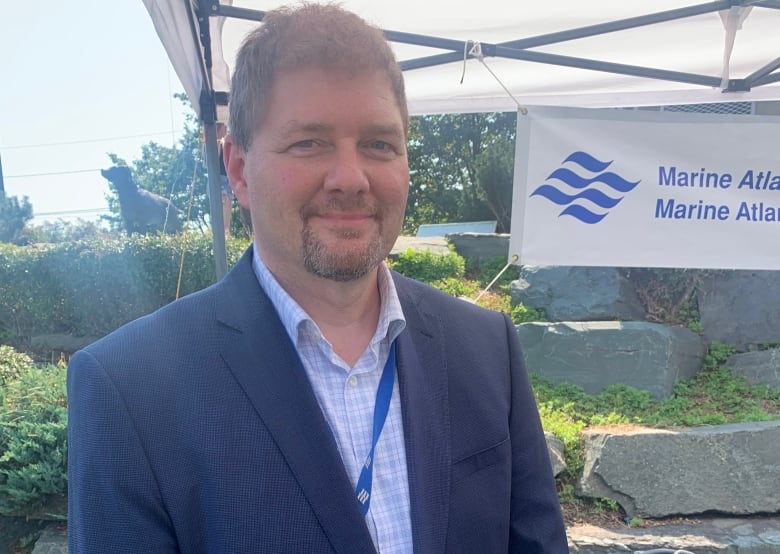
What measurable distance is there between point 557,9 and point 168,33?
76.0 inches

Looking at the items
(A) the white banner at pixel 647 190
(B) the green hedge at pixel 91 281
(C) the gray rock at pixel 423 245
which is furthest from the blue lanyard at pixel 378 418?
(C) the gray rock at pixel 423 245

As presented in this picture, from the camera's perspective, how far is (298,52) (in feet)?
4.11

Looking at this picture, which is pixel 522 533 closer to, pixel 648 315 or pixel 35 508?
pixel 35 508

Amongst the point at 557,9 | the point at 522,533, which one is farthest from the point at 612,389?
the point at 522,533

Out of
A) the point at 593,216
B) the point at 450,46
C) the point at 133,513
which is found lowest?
the point at 133,513

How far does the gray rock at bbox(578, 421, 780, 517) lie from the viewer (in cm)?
377

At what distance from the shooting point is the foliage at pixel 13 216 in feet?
51.7

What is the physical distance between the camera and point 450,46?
3088 mm

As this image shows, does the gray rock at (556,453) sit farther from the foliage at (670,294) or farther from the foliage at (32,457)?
the foliage at (32,457)

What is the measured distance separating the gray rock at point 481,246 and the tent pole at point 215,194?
18.2ft

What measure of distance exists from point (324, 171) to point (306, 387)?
454 mm

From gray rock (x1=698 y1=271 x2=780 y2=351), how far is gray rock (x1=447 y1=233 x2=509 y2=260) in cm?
272

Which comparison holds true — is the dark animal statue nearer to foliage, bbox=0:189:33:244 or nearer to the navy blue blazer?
foliage, bbox=0:189:33:244

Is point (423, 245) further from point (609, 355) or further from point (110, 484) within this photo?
point (110, 484)
